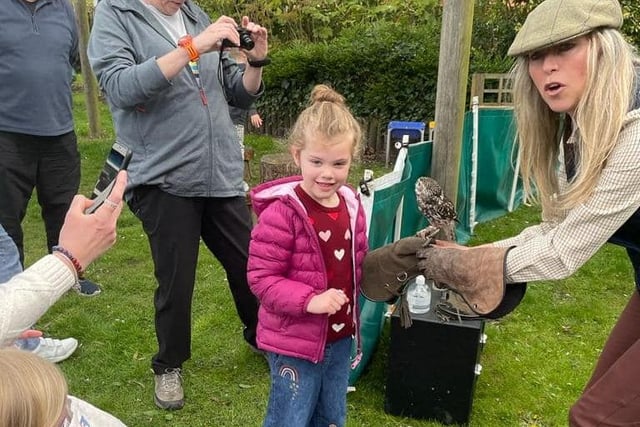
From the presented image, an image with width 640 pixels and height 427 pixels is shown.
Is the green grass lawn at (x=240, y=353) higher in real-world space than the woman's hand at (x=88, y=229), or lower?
lower

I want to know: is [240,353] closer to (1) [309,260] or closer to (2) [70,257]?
(1) [309,260]

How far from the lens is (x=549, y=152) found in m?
2.27

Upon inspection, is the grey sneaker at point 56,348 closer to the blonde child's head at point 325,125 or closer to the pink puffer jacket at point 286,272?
the pink puffer jacket at point 286,272

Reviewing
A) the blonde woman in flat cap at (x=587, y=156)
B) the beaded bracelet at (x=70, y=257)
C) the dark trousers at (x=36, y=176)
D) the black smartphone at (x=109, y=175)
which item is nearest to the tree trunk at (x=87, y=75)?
the dark trousers at (x=36, y=176)

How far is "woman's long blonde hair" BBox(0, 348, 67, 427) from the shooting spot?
108 cm

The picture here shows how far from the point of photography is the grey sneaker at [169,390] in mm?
3244

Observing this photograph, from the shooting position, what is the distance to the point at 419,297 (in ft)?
10.2

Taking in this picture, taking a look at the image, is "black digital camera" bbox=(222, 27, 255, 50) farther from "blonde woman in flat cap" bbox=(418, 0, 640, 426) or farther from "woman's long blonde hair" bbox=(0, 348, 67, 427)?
"woman's long blonde hair" bbox=(0, 348, 67, 427)

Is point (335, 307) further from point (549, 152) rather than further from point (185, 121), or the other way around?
point (185, 121)

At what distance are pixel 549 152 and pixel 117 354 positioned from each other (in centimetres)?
281

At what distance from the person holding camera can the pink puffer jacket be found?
655 millimetres

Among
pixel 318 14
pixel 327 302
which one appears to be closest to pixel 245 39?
pixel 327 302

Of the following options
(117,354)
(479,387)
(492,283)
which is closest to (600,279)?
(479,387)

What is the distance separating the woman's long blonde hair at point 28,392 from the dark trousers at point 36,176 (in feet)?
9.21
